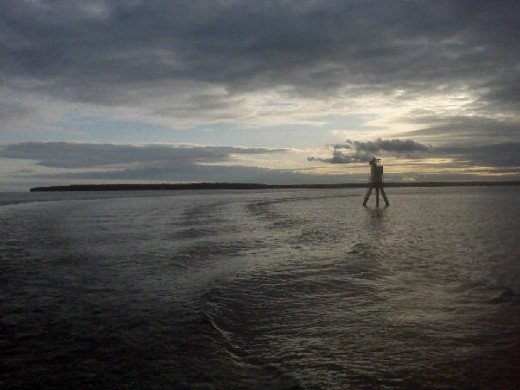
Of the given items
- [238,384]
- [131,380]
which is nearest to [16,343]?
[131,380]

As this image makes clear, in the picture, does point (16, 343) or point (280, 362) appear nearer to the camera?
point (280, 362)

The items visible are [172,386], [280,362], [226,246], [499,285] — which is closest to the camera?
[172,386]

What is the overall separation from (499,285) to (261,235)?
11.3 m

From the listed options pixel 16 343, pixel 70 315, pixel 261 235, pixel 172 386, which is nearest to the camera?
pixel 172 386

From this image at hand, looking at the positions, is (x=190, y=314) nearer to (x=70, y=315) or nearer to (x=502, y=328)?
(x=70, y=315)

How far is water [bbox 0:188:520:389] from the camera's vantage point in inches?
199

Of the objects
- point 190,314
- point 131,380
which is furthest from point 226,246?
point 131,380

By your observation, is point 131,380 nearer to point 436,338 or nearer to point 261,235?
point 436,338

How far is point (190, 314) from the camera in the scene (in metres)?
Answer: 7.48

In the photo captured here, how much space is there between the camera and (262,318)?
7.30 meters

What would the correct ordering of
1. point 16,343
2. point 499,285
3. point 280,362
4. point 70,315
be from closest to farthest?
point 280,362 < point 16,343 < point 70,315 < point 499,285

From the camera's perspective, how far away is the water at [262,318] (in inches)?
199

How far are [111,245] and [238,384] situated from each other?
Result: 13067mm

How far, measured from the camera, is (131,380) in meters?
4.88
